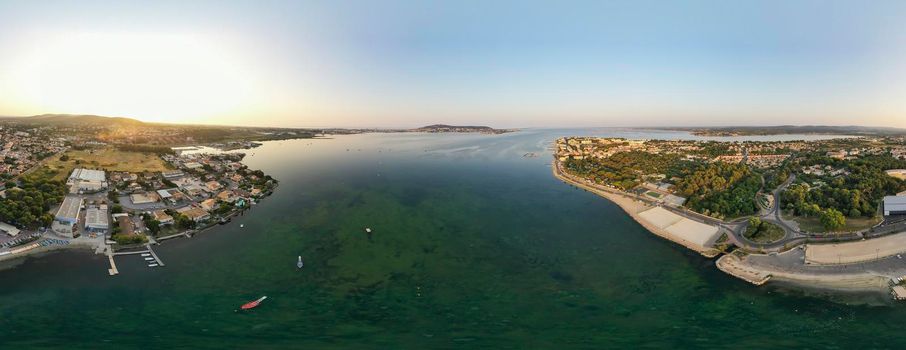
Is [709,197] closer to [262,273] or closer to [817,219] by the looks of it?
[817,219]

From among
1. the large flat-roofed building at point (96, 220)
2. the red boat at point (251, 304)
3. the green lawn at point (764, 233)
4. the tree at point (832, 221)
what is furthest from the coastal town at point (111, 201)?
the tree at point (832, 221)

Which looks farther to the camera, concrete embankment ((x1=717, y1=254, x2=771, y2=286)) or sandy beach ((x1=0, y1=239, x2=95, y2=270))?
sandy beach ((x1=0, y1=239, x2=95, y2=270))

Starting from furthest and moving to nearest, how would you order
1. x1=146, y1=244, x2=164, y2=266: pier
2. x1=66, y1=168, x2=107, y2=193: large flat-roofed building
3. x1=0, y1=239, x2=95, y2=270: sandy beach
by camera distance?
x1=66, y1=168, x2=107, y2=193: large flat-roofed building
x1=146, y1=244, x2=164, y2=266: pier
x1=0, y1=239, x2=95, y2=270: sandy beach

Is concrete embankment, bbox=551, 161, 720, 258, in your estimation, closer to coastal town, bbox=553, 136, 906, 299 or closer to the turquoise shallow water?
coastal town, bbox=553, 136, 906, 299

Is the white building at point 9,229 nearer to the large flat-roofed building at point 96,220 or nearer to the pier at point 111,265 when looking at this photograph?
the large flat-roofed building at point 96,220

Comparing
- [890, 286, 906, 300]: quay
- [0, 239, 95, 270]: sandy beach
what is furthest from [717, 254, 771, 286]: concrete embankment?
[0, 239, 95, 270]: sandy beach

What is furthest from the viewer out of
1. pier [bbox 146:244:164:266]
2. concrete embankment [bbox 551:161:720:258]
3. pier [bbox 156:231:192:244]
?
pier [bbox 156:231:192:244]
